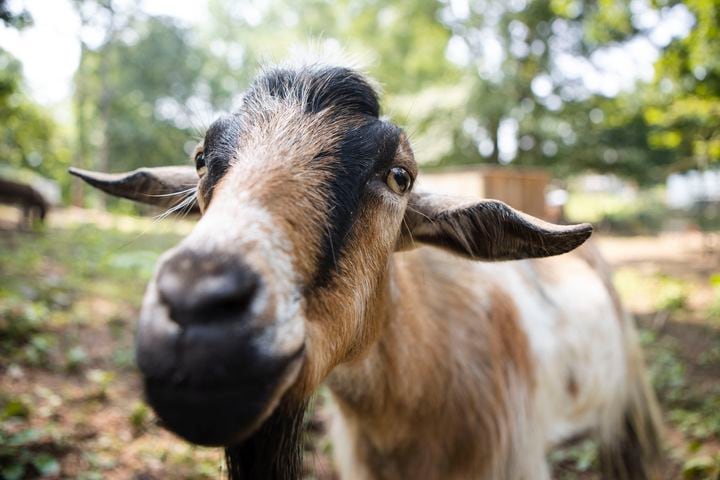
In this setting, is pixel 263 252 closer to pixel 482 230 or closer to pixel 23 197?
pixel 482 230

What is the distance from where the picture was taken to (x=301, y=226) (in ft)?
5.15

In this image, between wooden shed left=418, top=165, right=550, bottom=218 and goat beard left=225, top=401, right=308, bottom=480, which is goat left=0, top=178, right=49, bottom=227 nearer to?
wooden shed left=418, top=165, right=550, bottom=218

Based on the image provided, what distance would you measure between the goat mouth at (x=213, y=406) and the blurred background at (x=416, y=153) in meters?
1.82

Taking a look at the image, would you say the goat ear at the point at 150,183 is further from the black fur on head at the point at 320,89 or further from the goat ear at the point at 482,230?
the goat ear at the point at 482,230

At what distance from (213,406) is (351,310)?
2.26ft

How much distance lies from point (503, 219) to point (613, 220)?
24823 millimetres

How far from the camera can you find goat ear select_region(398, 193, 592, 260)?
2.07m

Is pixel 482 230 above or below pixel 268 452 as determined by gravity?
above

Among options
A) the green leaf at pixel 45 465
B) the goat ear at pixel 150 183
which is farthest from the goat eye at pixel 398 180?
the green leaf at pixel 45 465

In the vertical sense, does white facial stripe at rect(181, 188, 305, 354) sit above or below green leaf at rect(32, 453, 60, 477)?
above

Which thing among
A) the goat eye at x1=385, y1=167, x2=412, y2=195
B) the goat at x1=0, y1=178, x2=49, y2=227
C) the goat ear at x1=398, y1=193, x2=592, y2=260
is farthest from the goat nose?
the goat at x1=0, y1=178, x2=49, y2=227

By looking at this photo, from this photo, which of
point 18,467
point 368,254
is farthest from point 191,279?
point 18,467

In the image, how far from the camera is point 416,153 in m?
2.76

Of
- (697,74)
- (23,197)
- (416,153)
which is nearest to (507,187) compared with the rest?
(697,74)
